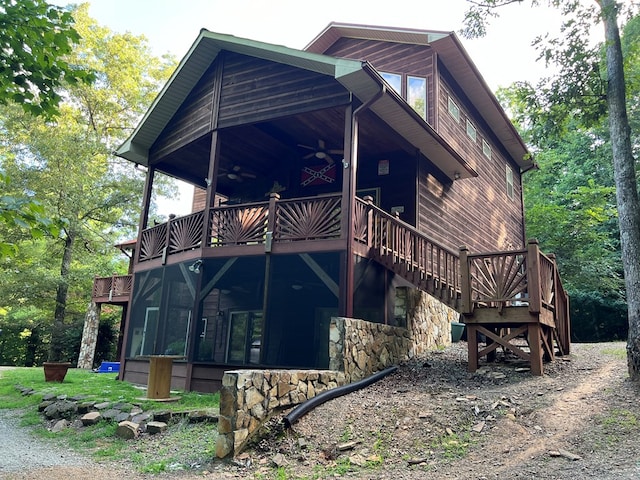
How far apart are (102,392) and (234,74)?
292 inches

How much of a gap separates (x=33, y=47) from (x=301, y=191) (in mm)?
9125

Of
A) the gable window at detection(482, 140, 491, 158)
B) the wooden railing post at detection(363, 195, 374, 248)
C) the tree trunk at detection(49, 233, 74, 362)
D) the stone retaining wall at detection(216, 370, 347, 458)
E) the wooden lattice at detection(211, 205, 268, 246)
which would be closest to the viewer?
the stone retaining wall at detection(216, 370, 347, 458)

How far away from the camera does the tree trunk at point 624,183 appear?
7328 mm

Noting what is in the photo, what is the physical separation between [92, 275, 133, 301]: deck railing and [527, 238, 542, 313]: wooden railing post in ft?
49.8

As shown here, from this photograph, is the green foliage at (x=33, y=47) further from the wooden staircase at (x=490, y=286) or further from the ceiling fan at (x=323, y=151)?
the ceiling fan at (x=323, y=151)

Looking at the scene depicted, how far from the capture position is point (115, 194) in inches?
959

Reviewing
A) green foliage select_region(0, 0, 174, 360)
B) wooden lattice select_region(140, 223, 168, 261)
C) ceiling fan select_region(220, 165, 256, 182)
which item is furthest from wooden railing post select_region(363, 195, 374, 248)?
green foliage select_region(0, 0, 174, 360)

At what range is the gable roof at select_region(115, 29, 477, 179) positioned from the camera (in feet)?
29.9

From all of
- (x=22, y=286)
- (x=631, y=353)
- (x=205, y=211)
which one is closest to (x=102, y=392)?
(x=205, y=211)

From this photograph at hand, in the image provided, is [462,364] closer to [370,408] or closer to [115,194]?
[370,408]

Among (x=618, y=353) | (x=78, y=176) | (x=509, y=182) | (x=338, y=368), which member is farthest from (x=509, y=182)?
(x=78, y=176)

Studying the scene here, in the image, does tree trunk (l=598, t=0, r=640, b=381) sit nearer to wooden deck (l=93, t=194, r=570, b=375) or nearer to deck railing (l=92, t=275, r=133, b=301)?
wooden deck (l=93, t=194, r=570, b=375)

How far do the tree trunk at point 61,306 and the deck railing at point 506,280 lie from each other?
19618mm

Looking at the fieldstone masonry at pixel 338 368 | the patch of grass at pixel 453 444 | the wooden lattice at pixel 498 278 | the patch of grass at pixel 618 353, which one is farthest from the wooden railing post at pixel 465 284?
the patch of grass at pixel 618 353
